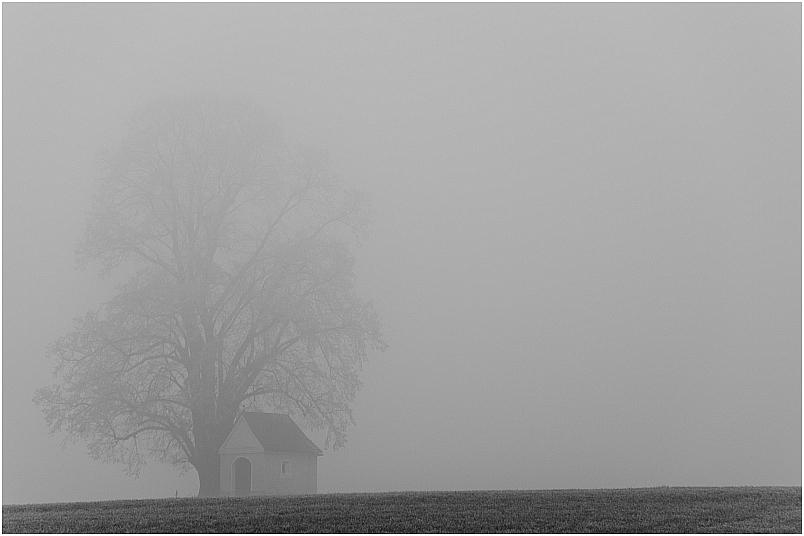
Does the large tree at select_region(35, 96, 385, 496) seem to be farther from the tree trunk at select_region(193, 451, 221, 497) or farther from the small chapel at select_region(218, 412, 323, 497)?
the small chapel at select_region(218, 412, 323, 497)

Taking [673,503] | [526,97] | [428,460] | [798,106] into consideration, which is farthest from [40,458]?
[798,106]

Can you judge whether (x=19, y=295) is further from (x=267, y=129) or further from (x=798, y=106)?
(x=798, y=106)

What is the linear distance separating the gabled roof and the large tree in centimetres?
52

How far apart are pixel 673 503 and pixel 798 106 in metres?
50.7

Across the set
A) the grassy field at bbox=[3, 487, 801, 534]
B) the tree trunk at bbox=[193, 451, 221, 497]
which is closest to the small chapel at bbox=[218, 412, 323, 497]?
the tree trunk at bbox=[193, 451, 221, 497]

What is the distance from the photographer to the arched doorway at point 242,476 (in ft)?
80.8

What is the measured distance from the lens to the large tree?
81.4 feet

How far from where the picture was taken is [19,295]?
4784 cm

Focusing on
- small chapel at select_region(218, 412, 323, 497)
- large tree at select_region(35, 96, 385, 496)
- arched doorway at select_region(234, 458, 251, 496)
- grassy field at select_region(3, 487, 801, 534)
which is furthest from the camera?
large tree at select_region(35, 96, 385, 496)

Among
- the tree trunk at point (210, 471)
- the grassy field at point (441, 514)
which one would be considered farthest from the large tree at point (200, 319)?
the grassy field at point (441, 514)

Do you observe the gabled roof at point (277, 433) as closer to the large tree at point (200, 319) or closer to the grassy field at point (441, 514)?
the large tree at point (200, 319)

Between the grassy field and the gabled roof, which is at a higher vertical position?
the gabled roof

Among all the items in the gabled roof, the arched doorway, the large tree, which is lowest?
the arched doorway

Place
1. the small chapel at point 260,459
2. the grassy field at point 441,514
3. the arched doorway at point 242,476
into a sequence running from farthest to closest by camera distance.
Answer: the arched doorway at point 242,476 < the small chapel at point 260,459 < the grassy field at point 441,514
